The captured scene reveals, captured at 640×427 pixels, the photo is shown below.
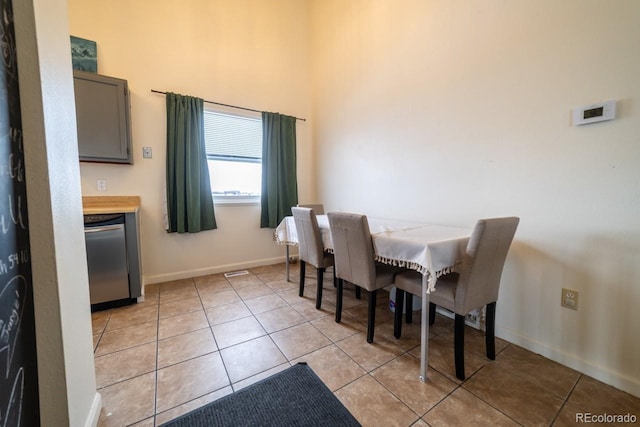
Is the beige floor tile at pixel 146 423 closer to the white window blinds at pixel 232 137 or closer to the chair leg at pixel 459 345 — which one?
the chair leg at pixel 459 345

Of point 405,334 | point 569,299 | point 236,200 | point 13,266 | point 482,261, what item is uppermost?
point 236,200

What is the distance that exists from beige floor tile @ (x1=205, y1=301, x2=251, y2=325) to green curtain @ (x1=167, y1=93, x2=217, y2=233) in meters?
1.09

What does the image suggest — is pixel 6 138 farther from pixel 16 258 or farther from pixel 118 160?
pixel 118 160

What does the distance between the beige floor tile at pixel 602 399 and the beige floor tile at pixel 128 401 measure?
2.07 metres

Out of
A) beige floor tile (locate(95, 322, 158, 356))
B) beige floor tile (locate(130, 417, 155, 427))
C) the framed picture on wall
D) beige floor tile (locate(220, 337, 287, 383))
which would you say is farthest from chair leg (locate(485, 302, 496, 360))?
the framed picture on wall

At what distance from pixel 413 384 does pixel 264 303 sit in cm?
141

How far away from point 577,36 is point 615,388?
1.88 metres

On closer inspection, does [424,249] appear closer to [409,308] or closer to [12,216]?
[409,308]

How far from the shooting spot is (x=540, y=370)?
1.42 m

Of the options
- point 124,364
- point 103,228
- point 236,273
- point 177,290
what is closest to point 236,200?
point 236,273

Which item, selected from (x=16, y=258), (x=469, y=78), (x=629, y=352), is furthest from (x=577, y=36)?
(x=16, y=258)

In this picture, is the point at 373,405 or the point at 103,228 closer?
the point at 373,405

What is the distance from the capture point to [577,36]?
136cm

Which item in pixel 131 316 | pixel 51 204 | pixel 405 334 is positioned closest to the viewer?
pixel 51 204
